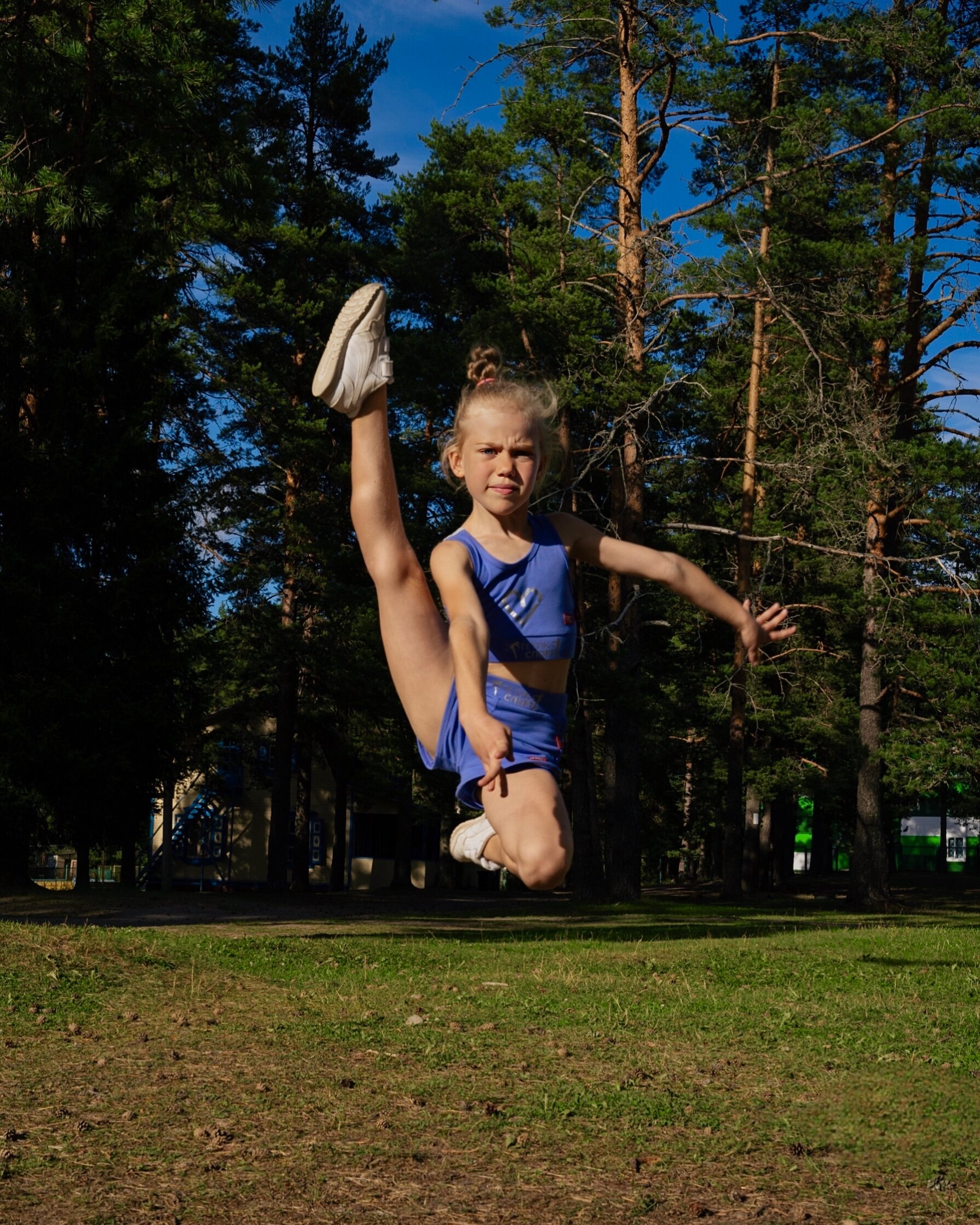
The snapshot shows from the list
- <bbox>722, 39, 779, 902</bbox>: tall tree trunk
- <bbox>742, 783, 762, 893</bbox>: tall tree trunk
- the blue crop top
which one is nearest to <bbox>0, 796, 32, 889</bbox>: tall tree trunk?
<bbox>722, 39, 779, 902</bbox>: tall tree trunk

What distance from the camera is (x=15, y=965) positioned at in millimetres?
11547

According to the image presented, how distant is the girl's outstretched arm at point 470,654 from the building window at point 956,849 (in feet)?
291

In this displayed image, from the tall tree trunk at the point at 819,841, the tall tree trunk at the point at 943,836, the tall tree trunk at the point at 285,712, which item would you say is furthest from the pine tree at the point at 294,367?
the tall tree trunk at the point at 943,836

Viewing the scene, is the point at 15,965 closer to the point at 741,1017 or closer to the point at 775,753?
the point at 741,1017

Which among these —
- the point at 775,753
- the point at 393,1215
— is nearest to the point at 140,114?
the point at 393,1215

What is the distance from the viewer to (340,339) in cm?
371

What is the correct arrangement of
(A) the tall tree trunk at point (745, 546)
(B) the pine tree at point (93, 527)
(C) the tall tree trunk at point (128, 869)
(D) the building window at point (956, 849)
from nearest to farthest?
(B) the pine tree at point (93, 527), (A) the tall tree trunk at point (745, 546), (C) the tall tree trunk at point (128, 869), (D) the building window at point (956, 849)

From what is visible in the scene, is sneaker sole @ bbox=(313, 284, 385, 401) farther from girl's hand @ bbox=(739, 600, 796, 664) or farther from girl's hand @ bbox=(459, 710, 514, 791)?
girl's hand @ bbox=(739, 600, 796, 664)

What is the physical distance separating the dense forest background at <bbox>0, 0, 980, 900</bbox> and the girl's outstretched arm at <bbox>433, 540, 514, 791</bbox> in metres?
7.66

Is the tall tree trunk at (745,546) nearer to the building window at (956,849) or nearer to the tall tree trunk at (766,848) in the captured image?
the tall tree trunk at (766,848)

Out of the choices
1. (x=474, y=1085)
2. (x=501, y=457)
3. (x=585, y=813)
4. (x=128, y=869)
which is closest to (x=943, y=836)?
(x=585, y=813)

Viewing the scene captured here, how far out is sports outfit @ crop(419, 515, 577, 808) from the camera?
385 centimetres

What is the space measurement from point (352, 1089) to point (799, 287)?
16799mm

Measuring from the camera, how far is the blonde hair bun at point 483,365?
165 inches
